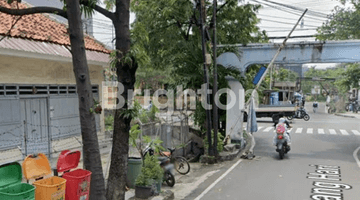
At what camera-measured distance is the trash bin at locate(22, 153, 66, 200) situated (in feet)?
14.3

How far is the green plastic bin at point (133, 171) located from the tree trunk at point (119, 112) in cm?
167

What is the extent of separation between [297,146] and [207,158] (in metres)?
5.62

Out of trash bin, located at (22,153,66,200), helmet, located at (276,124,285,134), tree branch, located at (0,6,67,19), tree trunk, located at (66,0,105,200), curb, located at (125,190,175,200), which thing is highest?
tree branch, located at (0,6,67,19)

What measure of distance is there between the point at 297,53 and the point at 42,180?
1117cm

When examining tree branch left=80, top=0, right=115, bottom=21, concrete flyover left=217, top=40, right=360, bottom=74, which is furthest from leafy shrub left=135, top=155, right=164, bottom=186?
concrete flyover left=217, top=40, right=360, bottom=74

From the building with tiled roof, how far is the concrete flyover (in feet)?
19.0

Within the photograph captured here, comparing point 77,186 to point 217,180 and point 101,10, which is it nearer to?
point 101,10

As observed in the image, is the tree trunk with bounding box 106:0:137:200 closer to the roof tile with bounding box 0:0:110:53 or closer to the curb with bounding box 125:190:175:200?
the curb with bounding box 125:190:175:200

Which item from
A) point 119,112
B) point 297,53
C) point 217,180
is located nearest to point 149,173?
point 119,112

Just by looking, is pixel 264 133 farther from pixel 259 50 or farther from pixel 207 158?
pixel 207 158

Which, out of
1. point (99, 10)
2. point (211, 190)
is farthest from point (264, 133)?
point (99, 10)

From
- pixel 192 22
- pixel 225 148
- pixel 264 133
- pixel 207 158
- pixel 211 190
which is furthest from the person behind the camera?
pixel 264 133

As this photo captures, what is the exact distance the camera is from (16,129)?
29.7 feet

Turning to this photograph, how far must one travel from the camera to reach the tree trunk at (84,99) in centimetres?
457
